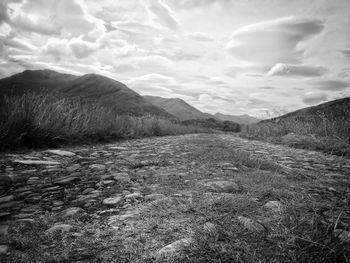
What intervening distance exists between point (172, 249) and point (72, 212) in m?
0.92

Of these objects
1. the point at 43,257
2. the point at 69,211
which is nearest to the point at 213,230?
the point at 43,257

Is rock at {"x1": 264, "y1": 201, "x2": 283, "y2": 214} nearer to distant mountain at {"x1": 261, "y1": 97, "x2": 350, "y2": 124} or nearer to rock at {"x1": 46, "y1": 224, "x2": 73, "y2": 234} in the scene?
rock at {"x1": 46, "y1": 224, "x2": 73, "y2": 234}

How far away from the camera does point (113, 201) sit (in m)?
1.91

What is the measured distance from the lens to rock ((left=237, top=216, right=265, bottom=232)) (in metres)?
1.34

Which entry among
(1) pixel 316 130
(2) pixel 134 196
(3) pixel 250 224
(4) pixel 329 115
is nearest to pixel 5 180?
(2) pixel 134 196

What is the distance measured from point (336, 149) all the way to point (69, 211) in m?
6.68

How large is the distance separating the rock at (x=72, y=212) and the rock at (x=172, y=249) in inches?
31.4

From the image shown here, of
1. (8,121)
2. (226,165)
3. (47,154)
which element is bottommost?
(47,154)

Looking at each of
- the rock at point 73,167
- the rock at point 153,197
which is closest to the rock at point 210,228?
the rock at point 153,197

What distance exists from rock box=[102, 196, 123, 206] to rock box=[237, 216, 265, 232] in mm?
969

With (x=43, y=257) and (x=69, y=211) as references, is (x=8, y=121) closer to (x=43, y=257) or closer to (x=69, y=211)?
(x=69, y=211)

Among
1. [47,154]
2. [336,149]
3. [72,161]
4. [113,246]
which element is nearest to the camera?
[113,246]

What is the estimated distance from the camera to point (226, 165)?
3.35 metres

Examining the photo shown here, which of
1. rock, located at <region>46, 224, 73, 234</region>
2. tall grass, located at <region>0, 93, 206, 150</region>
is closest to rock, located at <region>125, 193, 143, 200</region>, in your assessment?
Result: rock, located at <region>46, 224, 73, 234</region>
